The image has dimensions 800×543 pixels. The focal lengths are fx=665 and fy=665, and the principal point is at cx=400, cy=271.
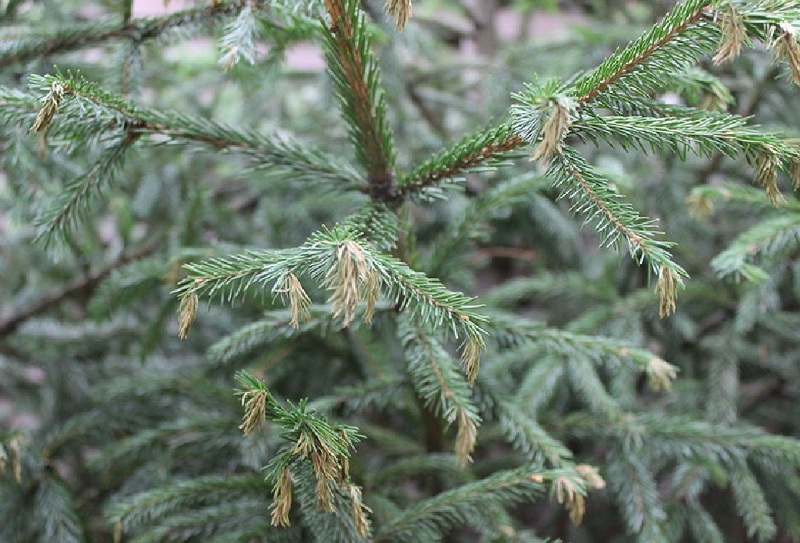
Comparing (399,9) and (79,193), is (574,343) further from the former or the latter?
(79,193)

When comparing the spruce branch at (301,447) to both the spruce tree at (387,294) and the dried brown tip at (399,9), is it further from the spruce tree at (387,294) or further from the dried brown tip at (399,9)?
the dried brown tip at (399,9)

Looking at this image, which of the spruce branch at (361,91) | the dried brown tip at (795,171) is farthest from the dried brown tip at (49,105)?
the dried brown tip at (795,171)

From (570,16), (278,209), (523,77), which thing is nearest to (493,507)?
(278,209)

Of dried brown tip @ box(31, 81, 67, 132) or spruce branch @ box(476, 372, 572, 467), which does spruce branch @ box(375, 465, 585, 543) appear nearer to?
spruce branch @ box(476, 372, 572, 467)

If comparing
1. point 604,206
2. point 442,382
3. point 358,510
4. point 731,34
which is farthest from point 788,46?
point 358,510

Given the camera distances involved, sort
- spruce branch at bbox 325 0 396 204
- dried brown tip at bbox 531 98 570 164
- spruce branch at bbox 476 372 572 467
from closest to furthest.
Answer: dried brown tip at bbox 531 98 570 164 → spruce branch at bbox 325 0 396 204 → spruce branch at bbox 476 372 572 467

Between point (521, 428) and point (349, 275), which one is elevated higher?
point (349, 275)

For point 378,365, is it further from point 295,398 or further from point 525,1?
point 525,1

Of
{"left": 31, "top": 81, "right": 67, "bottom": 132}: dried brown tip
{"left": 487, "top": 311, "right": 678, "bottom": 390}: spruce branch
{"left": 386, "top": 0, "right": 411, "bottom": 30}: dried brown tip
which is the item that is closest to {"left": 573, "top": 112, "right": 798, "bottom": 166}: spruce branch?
{"left": 386, "top": 0, "right": 411, "bottom": 30}: dried brown tip
